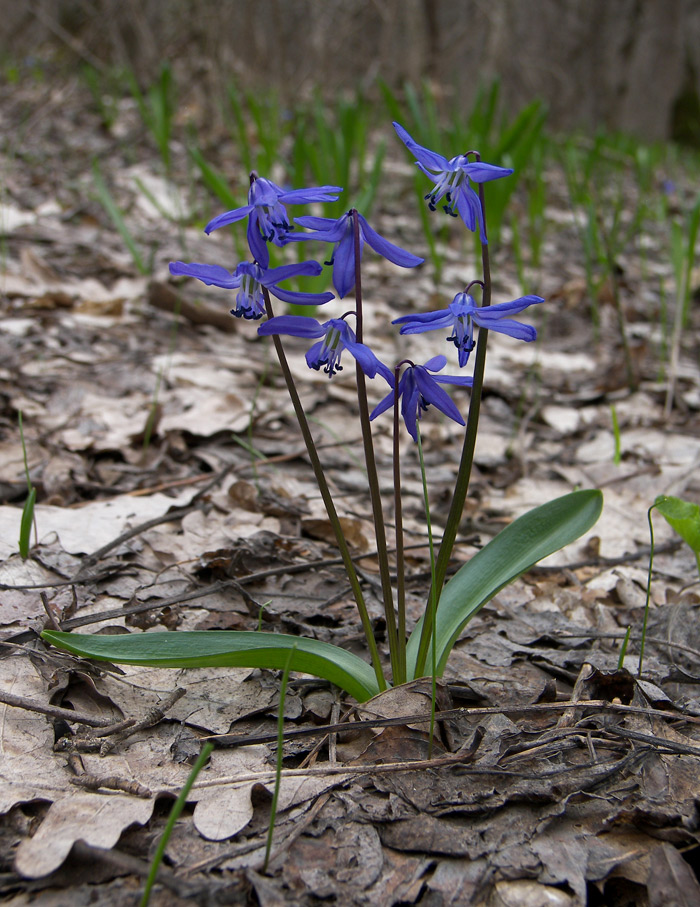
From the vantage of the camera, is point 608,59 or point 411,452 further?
point 608,59

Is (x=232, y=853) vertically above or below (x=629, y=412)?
above

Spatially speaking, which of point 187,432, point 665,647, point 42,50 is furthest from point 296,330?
point 42,50

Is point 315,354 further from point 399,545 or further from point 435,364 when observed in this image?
point 399,545

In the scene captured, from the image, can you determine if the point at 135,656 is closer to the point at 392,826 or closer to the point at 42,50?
the point at 392,826

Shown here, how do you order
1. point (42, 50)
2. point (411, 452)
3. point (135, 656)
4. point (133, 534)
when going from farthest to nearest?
point (42, 50)
point (411, 452)
point (133, 534)
point (135, 656)

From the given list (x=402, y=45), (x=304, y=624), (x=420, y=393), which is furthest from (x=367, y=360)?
(x=402, y=45)

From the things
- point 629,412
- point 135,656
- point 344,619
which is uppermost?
point 135,656

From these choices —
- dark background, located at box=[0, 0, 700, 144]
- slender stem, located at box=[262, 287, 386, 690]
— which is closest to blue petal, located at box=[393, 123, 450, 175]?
slender stem, located at box=[262, 287, 386, 690]
